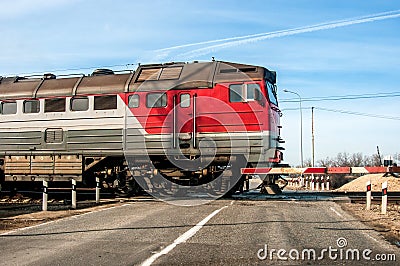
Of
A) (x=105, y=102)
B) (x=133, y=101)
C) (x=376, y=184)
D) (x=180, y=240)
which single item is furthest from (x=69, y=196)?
(x=376, y=184)

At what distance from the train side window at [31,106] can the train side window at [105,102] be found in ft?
9.18

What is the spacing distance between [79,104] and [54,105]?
4.00ft

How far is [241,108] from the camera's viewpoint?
16.7 metres

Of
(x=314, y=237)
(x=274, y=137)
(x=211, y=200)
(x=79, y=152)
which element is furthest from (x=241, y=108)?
(x=314, y=237)

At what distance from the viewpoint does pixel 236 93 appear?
16.7 metres

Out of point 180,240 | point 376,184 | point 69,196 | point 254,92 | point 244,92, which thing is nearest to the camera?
point 180,240

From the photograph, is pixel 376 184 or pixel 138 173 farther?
pixel 376 184

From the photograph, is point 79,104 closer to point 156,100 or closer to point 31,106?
point 31,106

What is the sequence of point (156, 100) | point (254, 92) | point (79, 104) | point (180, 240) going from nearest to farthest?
1. point (180, 240)
2. point (254, 92)
3. point (156, 100)
4. point (79, 104)

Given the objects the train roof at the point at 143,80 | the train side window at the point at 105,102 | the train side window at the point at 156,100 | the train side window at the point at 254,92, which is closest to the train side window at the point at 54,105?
the train roof at the point at 143,80

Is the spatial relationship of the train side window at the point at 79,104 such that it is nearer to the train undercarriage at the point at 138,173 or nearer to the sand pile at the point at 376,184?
the train undercarriage at the point at 138,173

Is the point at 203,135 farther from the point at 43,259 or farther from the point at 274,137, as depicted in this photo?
the point at 43,259

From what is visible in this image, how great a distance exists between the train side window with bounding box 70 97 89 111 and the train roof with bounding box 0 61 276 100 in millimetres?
238

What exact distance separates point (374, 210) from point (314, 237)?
6426 millimetres
